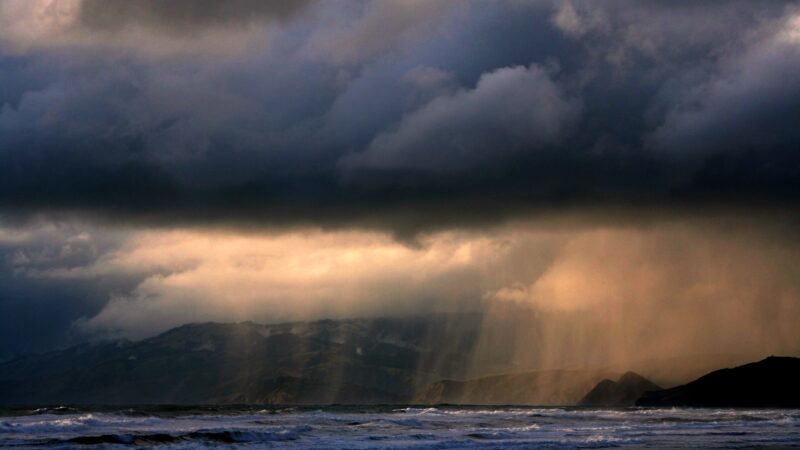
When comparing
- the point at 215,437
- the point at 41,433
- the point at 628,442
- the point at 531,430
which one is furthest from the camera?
the point at 531,430

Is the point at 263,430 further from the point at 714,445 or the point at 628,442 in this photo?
the point at 714,445

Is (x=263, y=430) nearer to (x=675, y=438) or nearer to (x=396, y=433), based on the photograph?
(x=396, y=433)

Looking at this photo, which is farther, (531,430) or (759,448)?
(531,430)

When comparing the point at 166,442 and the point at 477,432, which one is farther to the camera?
the point at 477,432

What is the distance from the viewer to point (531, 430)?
114438 millimetres

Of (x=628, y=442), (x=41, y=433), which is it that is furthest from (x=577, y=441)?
(x=41, y=433)

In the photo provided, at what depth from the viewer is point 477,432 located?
108 metres

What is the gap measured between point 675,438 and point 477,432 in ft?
76.5

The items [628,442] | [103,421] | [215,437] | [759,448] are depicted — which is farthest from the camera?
[103,421]

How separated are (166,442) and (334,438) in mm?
17515

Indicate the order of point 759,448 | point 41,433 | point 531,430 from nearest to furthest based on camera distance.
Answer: point 759,448
point 41,433
point 531,430

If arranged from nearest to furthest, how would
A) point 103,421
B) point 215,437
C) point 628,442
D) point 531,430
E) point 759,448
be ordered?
point 759,448
point 628,442
point 215,437
point 531,430
point 103,421

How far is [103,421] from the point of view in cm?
12400

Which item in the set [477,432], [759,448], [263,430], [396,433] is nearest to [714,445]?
[759,448]
